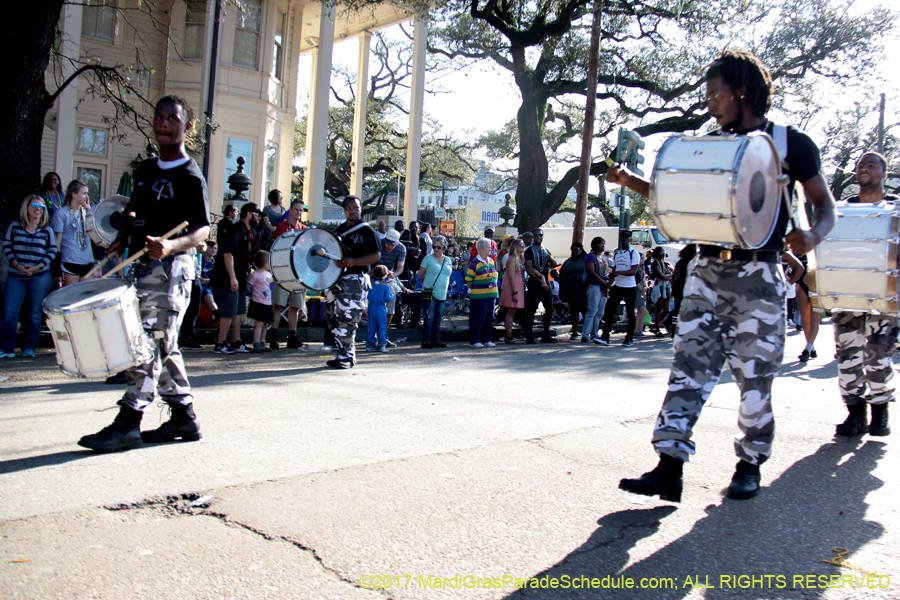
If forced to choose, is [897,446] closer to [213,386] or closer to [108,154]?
[213,386]

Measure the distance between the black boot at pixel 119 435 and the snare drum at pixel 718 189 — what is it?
123 inches

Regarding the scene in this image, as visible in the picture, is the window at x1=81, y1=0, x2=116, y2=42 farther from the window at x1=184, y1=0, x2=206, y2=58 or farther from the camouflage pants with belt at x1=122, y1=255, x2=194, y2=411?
the camouflage pants with belt at x1=122, y1=255, x2=194, y2=411

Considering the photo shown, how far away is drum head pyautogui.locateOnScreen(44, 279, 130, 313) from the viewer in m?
3.99

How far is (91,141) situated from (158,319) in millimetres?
15825

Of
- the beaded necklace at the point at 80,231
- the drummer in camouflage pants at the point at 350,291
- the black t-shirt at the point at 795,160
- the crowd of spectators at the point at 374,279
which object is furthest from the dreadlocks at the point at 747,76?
the beaded necklace at the point at 80,231

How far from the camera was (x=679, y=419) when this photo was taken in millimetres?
3668

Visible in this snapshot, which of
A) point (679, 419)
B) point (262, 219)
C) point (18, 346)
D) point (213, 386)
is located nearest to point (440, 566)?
point (679, 419)

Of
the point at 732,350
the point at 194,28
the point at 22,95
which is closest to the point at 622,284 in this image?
the point at 22,95

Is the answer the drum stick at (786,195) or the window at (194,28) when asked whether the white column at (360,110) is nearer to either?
the window at (194,28)

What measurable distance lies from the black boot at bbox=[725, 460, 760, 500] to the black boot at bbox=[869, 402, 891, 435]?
87.9 inches

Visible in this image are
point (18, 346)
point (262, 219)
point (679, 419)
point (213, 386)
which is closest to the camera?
point (679, 419)

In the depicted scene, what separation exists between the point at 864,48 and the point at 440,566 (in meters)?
27.6

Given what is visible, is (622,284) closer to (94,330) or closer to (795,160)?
(795,160)

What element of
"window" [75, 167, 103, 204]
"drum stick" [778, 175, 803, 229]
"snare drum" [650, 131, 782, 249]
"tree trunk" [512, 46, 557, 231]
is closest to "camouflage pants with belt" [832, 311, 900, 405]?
"drum stick" [778, 175, 803, 229]
